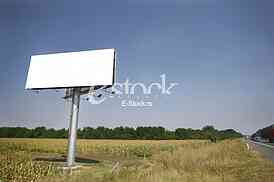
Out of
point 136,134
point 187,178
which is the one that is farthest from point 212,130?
point 187,178

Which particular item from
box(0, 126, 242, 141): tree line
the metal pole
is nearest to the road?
the metal pole

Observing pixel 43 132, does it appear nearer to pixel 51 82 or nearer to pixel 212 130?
pixel 212 130

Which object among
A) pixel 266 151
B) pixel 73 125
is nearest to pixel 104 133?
pixel 266 151

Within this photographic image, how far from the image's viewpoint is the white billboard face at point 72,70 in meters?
8.38

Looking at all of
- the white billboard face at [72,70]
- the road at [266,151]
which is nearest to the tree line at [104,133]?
the road at [266,151]

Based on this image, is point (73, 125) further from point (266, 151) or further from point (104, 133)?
point (104, 133)

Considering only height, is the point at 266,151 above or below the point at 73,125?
below

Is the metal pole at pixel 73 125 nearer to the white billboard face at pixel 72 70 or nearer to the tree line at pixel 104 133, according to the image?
the white billboard face at pixel 72 70

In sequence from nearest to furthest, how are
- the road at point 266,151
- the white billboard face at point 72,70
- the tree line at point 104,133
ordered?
the white billboard face at point 72,70, the road at point 266,151, the tree line at point 104,133

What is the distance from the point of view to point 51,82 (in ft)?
28.7

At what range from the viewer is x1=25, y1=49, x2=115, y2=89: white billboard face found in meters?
8.38

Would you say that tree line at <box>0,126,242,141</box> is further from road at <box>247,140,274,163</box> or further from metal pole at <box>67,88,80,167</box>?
metal pole at <box>67,88,80,167</box>

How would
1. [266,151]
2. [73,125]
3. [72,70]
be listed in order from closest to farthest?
[73,125], [72,70], [266,151]

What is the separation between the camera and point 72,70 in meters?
8.67
